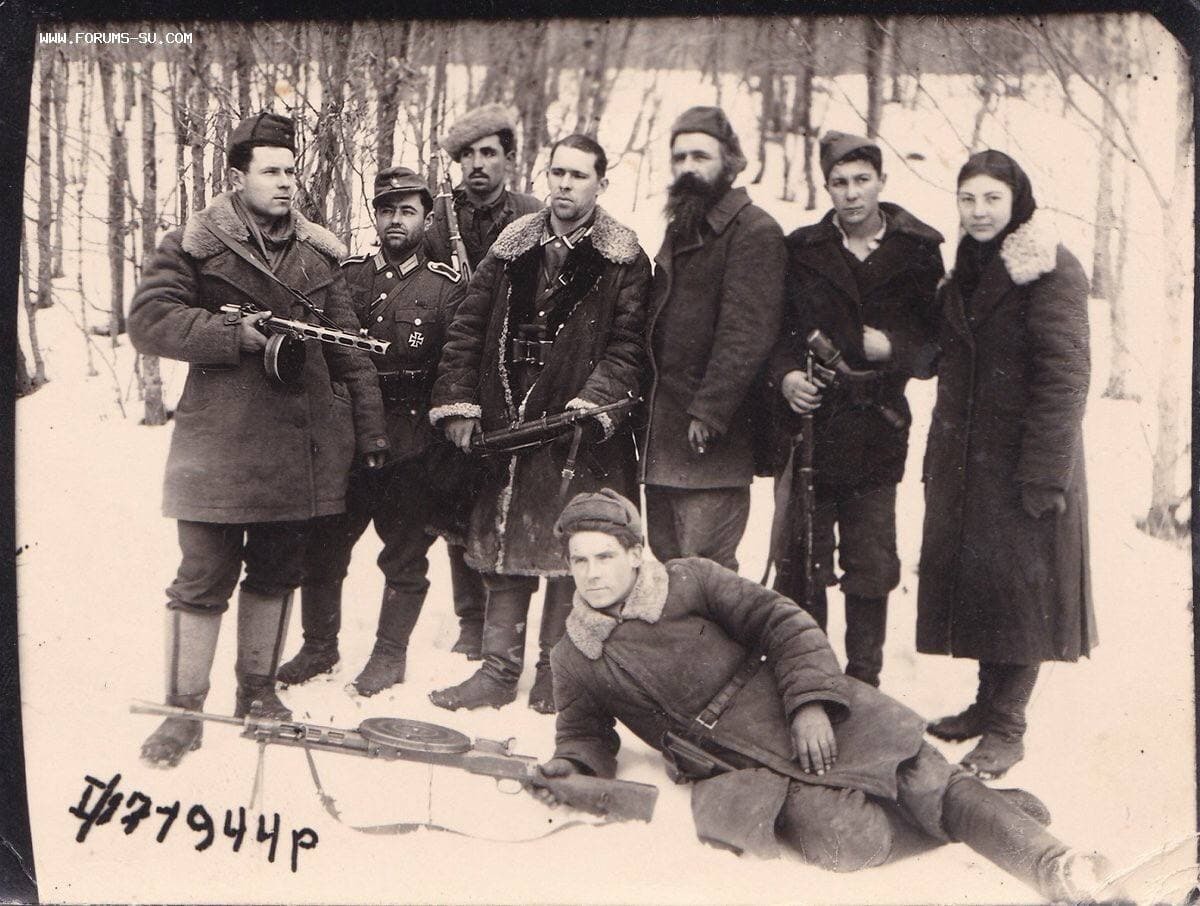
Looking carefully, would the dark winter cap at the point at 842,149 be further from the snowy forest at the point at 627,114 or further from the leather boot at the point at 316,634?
the leather boot at the point at 316,634

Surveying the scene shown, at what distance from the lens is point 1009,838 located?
9.44 ft

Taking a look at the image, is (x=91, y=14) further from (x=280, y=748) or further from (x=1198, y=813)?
(x=1198, y=813)

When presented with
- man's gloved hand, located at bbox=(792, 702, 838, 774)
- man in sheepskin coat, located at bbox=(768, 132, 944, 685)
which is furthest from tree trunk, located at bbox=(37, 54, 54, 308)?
man's gloved hand, located at bbox=(792, 702, 838, 774)

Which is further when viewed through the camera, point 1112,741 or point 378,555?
point 378,555

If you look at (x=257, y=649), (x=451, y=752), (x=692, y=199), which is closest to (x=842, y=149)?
(x=692, y=199)

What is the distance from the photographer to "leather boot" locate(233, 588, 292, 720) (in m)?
3.30

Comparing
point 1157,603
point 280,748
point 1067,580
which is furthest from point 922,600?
point 280,748

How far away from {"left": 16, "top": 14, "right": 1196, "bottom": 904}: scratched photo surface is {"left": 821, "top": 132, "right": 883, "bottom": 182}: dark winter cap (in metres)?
0.05

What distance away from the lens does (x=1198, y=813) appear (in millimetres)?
3152

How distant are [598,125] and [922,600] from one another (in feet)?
5.50

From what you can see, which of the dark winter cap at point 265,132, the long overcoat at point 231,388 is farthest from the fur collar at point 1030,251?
the dark winter cap at point 265,132

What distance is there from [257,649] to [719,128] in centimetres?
205

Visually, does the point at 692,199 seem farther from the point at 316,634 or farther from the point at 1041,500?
the point at 316,634

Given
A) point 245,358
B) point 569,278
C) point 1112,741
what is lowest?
point 1112,741
